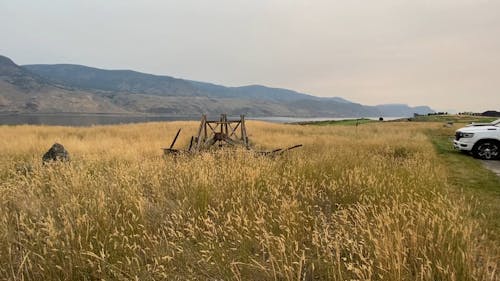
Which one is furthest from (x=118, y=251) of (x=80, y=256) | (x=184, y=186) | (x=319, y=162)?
(x=319, y=162)

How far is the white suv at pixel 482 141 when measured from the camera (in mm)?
17094

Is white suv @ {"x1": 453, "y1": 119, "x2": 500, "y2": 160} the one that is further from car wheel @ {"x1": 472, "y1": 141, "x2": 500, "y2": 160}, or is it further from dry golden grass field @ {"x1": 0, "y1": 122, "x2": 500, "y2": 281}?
dry golden grass field @ {"x1": 0, "y1": 122, "x2": 500, "y2": 281}

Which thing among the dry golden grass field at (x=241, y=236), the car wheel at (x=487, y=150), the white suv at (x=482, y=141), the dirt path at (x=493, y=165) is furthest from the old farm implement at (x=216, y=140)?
the car wheel at (x=487, y=150)

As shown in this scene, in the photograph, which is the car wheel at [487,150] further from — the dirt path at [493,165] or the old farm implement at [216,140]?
the old farm implement at [216,140]

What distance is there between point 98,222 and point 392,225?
12.3 feet

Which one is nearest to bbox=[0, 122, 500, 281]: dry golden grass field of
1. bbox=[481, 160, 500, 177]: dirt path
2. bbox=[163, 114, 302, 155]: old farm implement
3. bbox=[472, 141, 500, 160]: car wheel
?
bbox=[163, 114, 302, 155]: old farm implement

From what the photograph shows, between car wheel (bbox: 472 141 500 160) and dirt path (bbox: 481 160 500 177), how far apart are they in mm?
631

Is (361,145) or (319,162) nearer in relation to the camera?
(319,162)

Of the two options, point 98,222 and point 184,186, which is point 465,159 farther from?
point 98,222

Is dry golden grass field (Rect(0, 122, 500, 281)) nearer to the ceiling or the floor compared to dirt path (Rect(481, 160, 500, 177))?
nearer to the ceiling

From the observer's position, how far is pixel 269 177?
23.6 ft

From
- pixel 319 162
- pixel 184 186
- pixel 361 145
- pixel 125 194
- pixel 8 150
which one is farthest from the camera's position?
pixel 361 145

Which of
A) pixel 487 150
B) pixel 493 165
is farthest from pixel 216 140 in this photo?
pixel 487 150

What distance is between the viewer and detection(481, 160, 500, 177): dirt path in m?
13.7
